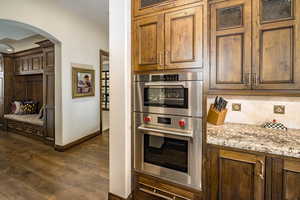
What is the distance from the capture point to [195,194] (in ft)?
4.65

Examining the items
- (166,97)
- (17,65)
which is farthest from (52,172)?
(17,65)

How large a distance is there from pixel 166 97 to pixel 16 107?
5394 millimetres

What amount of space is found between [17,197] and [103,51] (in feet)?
12.1

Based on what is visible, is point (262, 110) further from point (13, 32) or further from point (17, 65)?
point (17, 65)

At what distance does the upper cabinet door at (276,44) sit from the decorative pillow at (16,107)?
19.6 feet

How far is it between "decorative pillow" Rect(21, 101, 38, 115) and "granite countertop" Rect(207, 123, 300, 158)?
5.30m

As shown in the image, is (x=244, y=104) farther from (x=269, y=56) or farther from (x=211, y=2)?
(x=211, y=2)

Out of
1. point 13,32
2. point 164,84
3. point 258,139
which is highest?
point 13,32

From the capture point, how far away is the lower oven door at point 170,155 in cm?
140

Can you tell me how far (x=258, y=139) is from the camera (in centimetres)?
131

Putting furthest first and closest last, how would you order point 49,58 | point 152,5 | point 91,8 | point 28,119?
point 28,119, point 49,58, point 91,8, point 152,5

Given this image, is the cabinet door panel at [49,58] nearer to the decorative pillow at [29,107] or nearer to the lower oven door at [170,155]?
the decorative pillow at [29,107]

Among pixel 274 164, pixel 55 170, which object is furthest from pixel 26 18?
pixel 274 164

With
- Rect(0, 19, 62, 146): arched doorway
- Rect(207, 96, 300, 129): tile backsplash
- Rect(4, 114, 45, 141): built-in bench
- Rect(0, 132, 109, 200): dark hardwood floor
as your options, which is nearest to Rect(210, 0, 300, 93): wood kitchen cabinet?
Rect(207, 96, 300, 129): tile backsplash
